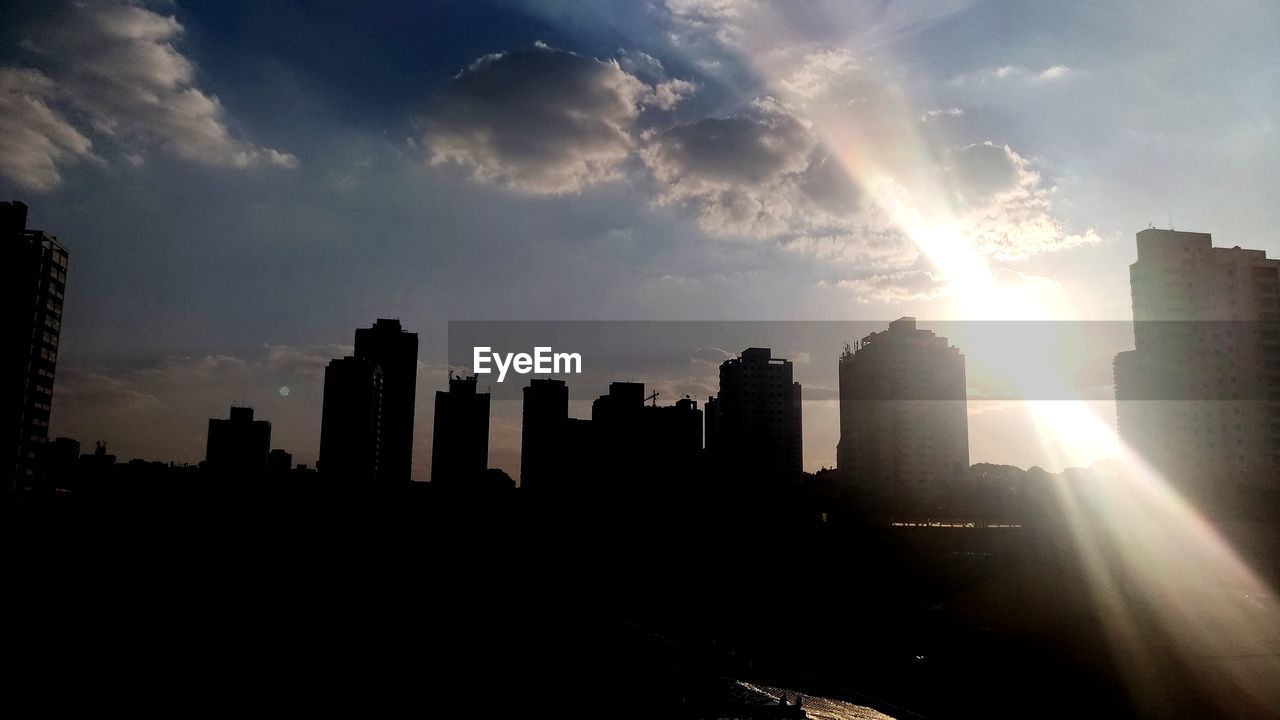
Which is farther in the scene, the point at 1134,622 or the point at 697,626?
the point at 697,626

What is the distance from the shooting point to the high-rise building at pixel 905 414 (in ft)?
522

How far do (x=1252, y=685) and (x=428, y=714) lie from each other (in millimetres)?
38293

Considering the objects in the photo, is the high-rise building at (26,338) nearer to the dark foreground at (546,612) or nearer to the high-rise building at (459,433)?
the dark foreground at (546,612)

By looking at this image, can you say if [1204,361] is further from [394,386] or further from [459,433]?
[394,386]

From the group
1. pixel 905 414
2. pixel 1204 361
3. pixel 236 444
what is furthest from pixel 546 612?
pixel 905 414

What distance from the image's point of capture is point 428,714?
108ft

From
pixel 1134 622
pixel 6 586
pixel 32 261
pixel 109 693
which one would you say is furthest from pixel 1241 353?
pixel 32 261

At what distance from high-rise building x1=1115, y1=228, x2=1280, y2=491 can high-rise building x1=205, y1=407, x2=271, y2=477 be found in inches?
5298

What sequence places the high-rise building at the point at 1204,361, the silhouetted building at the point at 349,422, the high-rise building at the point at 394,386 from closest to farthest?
the high-rise building at the point at 1204,361
the silhouetted building at the point at 349,422
the high-rise building at the point at 394,386

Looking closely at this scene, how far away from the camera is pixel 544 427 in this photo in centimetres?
14425

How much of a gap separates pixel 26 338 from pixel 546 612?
68.6 metres

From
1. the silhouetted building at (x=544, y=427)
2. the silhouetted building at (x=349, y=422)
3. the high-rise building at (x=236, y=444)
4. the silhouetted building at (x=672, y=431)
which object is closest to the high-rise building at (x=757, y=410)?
the silhouetted building at (x=672, y=431)

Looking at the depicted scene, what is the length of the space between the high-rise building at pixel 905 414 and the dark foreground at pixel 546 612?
60.3 meters

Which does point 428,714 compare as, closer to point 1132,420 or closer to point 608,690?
point 608,690
